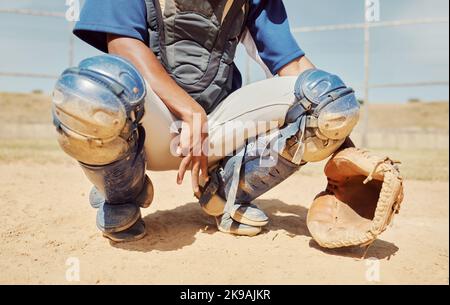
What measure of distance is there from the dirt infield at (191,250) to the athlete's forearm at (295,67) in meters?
0.73

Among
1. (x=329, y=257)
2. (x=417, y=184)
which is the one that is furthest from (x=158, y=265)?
(x=417, y=184)

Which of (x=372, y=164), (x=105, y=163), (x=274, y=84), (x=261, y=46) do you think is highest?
(x=261, y=46)

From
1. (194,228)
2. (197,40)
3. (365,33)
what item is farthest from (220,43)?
(365,33)

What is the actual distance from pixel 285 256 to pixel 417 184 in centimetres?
251

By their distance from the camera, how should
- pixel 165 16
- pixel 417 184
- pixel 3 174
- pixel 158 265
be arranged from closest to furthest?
pixel 158 265 → pixel 165 16 → pixel 3 174 → pixel 417 184

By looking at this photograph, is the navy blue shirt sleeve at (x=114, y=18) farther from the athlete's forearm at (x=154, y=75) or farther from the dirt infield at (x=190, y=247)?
the dirt infield at (x=190, y=247)

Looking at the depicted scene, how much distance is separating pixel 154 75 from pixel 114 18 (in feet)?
0.88

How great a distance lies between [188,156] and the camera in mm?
1406

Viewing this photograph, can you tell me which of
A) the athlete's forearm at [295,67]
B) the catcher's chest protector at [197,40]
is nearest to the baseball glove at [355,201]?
the athlete's forearm at [295,67]

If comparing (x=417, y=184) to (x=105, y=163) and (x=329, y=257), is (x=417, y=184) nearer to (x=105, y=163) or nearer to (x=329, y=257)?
(x=329, y=257)

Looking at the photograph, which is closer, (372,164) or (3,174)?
(372,164)

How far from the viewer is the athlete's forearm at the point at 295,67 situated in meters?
1.90

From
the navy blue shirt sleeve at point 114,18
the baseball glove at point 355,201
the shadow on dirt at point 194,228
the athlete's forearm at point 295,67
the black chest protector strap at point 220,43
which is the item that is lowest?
the shadow on dirt at point 194,228

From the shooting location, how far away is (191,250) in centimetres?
150
